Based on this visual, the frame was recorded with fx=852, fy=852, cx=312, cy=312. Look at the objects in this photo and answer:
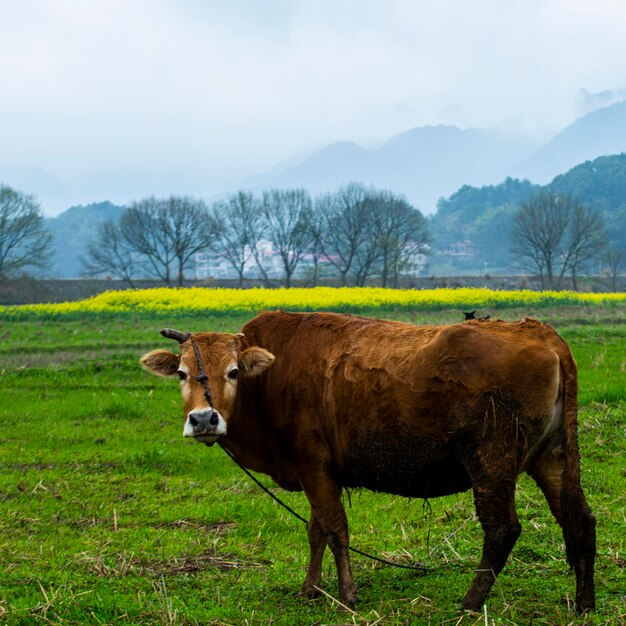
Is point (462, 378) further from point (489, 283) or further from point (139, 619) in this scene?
point (489, 283)

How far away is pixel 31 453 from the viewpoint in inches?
515

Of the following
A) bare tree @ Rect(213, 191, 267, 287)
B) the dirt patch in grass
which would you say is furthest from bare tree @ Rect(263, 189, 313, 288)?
the dirt patch in grass

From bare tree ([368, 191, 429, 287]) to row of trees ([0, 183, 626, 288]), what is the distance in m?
0.10

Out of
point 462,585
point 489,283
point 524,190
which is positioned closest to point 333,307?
point 462,585

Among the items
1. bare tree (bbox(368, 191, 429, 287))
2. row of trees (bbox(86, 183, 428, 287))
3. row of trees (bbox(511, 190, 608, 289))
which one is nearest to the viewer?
bare tree (bbox(368, 191, 429, 287))

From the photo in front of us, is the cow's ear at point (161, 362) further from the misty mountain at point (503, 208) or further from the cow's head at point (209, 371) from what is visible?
the misty mountain at point (503, 208)

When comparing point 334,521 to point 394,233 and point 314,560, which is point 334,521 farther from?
point 394,233

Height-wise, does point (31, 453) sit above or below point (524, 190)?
below

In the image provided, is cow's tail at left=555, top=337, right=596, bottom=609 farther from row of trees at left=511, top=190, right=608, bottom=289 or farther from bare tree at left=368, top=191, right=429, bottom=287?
row of trees at left=511, top=190, right=608, bottom=289

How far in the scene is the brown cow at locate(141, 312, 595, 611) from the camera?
20.6ft

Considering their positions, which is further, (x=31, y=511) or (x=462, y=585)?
(x=31, y=511)

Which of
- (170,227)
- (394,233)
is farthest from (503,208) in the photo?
(170,227)

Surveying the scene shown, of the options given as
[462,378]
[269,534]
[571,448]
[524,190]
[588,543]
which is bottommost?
[269,534]

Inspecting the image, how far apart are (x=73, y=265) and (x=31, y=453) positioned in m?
158
